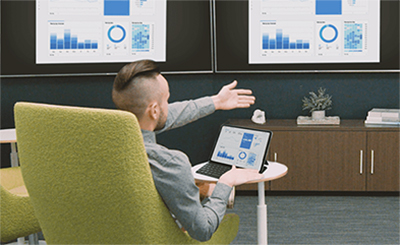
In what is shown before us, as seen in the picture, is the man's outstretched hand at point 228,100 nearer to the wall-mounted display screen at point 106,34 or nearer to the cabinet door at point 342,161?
the cabinet door at point 342,161

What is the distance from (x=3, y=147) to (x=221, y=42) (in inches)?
99.2

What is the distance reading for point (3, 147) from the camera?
4.46m

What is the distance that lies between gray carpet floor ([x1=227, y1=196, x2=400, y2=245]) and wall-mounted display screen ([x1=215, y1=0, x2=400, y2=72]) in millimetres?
1253

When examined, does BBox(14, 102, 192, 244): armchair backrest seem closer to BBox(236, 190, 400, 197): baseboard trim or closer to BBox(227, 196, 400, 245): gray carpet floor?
BBox(227, 196, 400, 245): gray carpet floor

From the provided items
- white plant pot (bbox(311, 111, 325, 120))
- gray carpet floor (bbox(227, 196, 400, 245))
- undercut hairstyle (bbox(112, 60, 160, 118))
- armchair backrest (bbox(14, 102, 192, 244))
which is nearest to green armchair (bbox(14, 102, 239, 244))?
armchair backrest (bbox(14, 102, 192, 244))

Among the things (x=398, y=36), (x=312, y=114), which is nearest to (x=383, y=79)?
(x=398, y=36)

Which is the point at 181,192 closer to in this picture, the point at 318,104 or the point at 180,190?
the point at 180,190

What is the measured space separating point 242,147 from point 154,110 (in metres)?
0.69

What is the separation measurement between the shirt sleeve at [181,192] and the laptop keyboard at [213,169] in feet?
1.88

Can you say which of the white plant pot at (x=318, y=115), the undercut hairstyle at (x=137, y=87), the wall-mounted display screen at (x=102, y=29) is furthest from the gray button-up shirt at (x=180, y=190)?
the wall-mounted display screen at (x=102, y=29)

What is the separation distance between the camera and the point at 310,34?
405 centimetres

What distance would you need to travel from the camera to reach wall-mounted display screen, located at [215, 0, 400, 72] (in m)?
3.99

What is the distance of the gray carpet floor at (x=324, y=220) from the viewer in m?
2.89

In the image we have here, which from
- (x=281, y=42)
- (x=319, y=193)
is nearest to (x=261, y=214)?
(x=319, y=193)
